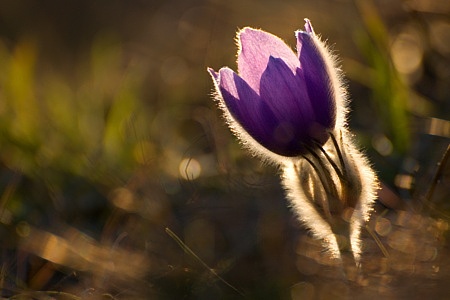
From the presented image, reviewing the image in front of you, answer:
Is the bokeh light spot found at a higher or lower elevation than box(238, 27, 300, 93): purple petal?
lower

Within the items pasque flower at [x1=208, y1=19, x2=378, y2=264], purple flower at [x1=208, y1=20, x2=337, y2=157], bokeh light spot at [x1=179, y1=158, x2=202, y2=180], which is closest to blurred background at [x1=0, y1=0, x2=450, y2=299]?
bokeh light spot at [x1=179, y1=158, x2=202, y2=180]

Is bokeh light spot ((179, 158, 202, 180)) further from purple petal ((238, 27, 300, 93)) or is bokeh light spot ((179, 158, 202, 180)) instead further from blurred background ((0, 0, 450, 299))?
purple petal ((238, 27, 300, 93))

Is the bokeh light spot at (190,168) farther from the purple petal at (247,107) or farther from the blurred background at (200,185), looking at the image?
the purple petal at (247,107)

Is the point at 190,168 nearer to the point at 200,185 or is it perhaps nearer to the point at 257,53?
the point at 200,185

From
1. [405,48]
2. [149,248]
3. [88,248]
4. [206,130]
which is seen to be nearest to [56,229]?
[88,248]

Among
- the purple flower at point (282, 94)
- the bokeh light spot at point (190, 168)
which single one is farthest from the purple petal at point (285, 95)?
the bokeh light spot at point (190, 168)

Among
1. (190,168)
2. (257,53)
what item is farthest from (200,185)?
(257,53)
